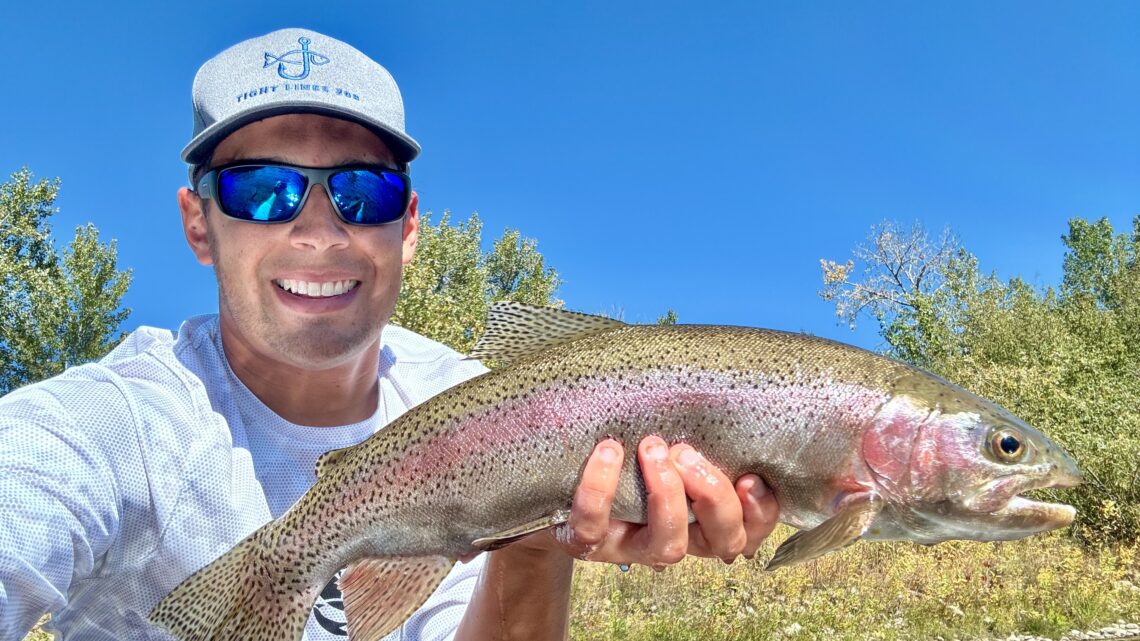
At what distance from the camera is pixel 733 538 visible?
3369 mm

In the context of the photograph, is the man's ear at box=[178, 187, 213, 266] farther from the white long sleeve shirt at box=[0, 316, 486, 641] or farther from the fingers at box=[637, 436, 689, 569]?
the fingers at box=[637, 436, 689, 569]

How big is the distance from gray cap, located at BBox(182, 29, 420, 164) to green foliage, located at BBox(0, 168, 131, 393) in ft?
125

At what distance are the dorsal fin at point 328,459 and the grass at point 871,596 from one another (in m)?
8.80

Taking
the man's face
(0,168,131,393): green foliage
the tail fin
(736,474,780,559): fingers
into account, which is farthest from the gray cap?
(0,168,131,393): green foliage

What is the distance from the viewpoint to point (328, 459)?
3449 millimetres

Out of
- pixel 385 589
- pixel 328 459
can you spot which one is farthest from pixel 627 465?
pixel 328 459

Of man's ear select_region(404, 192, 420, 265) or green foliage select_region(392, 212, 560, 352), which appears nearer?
man's ear select_region(404, 192, 420, 265)

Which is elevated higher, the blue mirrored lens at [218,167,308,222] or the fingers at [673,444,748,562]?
the blue mirrored lens at [218,167,308,222]

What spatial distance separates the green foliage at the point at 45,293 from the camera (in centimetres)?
3775

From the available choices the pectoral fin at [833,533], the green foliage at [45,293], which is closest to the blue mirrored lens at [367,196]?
the pectoral fin at [833,533]

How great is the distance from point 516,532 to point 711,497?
28.2 inches

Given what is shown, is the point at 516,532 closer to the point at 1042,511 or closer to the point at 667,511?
the point at 667,511

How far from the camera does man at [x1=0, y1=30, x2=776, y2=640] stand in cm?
320

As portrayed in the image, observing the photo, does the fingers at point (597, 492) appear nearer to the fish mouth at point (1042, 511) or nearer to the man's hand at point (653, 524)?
the man's hand at point (653, 524)
